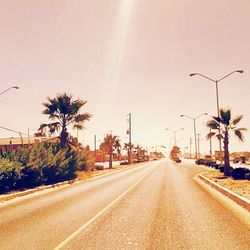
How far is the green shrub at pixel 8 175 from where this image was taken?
17.0 m

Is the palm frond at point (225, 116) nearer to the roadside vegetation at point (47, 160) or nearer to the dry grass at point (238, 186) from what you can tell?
the dry grass at point (238, 186)

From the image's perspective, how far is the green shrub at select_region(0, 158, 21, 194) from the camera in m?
17.0

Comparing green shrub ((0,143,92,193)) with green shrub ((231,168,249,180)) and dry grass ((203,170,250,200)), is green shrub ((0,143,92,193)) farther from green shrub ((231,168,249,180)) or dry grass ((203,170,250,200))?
green shrub ((231,168,249,180))

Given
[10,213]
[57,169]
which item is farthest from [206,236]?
[57,169]

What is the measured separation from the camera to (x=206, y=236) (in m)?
7.92

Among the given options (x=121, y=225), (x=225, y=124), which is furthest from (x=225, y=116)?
(x=121, y=225)

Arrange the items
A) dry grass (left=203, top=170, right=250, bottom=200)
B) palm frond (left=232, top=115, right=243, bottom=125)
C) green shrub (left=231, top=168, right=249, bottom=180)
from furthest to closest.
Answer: palm frond (left=232, top=115, right=243, bottom=125) < green shrub (left=231, top=168, right=249, bottom=180) < dry grass (left=203, top=170, right=250, bottom=200)

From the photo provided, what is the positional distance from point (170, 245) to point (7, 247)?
Result: 343cm

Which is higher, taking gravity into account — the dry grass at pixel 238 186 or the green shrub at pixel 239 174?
the green shrub at pixel 239 174

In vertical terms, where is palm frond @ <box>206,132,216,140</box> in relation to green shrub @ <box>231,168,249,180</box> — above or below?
above

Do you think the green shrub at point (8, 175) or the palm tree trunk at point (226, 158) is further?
the palm tree trunk at point (226, 158)

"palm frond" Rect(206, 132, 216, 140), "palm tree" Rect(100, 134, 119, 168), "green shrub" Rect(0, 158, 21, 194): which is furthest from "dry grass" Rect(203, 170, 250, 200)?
"palm tree" Rect(100, 134, 119, 168)

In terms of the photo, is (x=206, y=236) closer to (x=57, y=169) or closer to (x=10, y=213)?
(x=10, y=213)

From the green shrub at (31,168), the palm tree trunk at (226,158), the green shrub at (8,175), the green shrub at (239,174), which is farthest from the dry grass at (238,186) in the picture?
the green shrub at (8,175)
